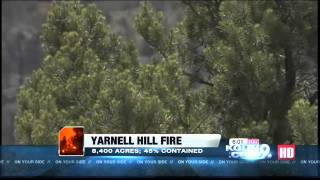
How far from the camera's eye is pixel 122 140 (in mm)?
7984

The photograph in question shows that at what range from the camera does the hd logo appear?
7.84 m

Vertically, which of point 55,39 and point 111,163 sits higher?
point 55,39

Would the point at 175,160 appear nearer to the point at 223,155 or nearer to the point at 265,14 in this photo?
the point at 223,155

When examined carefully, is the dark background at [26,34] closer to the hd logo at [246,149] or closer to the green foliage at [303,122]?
the hd logo at [246,149]

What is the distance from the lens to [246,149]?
794cm

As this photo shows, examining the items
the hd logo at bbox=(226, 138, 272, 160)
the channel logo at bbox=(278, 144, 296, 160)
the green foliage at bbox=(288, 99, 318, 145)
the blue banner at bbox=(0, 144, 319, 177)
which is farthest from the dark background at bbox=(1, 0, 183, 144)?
the channel logo at bbox=(278, 144, 296, 160)

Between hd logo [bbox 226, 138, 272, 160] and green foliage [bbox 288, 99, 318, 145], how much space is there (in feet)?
1.74

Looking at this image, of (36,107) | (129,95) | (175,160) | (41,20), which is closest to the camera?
(175,160)

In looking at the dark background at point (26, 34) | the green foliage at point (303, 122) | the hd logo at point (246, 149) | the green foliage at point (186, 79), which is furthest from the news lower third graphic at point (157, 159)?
the dark background at point (26, 34)

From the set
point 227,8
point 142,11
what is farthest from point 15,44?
point 227,8

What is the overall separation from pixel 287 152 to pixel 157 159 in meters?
1.73

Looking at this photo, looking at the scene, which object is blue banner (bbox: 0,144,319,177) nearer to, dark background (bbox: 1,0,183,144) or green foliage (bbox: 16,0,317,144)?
green foliage (bbox: 16,0,317,144)

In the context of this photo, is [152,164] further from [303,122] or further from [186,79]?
[303,122]

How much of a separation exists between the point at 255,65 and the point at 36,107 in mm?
3323
